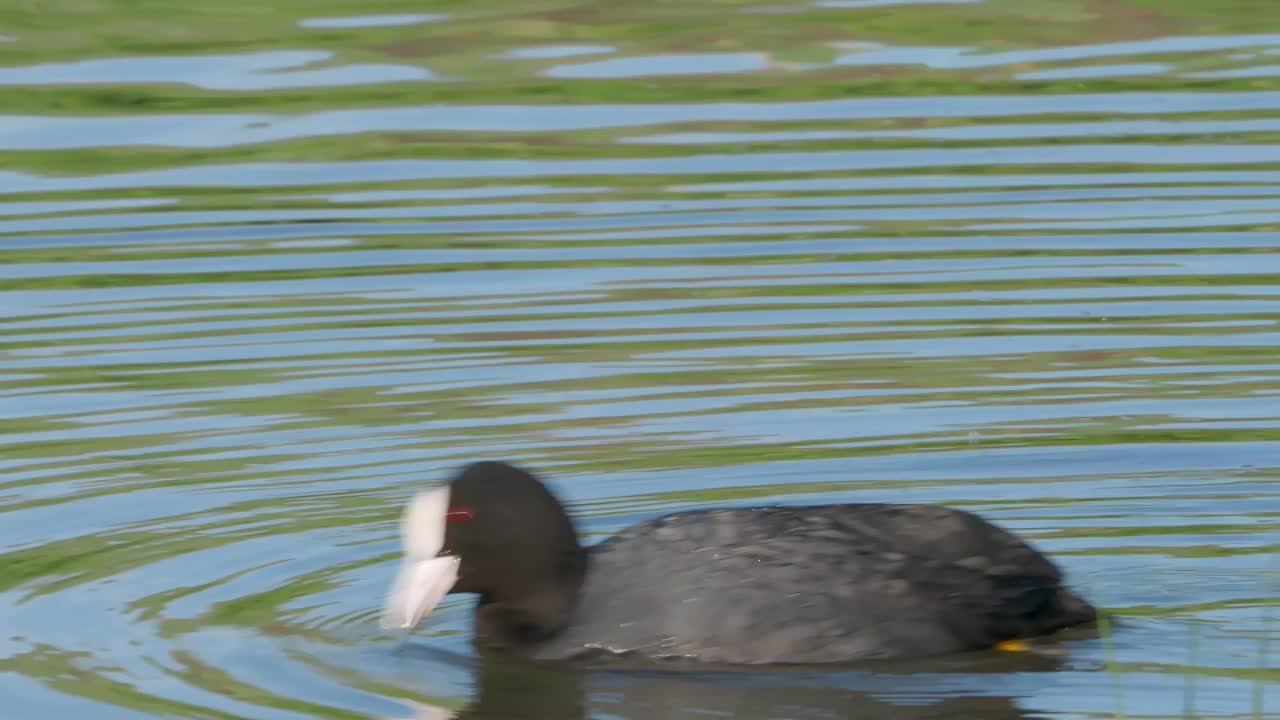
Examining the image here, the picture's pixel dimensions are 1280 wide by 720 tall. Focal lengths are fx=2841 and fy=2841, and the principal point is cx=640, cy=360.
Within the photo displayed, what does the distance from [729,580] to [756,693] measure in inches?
14.3

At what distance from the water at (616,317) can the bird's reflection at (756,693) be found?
2 cm

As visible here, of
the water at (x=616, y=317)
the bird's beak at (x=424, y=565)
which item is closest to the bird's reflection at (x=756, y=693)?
the water at (x=616, y=317)

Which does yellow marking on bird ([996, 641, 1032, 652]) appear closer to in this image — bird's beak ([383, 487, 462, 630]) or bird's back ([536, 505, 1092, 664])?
bird's back ([536, 505, 1092, 664])

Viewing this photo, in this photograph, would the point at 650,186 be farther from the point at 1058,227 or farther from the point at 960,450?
the point at 960,450

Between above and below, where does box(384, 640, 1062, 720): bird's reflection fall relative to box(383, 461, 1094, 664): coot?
below

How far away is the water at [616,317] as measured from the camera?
816 centimetres

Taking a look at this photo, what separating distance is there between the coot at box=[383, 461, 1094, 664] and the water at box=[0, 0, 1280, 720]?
0.35 ft

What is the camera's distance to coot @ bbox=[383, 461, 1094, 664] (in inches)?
311

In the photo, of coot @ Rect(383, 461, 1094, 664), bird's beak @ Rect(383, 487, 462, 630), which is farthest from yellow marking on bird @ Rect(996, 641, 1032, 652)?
bird's beak @ Rect(383, 487, 462, 630)

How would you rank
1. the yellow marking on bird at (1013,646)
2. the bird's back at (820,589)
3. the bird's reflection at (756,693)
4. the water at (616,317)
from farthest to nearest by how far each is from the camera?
the water at (616,317) → the yellow marking on bird at (1013,646) → the bird's back at (820,589) → the bird's reflection at (756,693)

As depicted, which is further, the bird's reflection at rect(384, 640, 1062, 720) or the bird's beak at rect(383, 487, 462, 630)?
the bird's beak at rect(383, 487, 462, 630)

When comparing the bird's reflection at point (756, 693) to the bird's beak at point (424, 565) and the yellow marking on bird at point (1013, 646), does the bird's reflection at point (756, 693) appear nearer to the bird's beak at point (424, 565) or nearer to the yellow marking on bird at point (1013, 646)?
the yellow marking on bird at point (1013, 646)

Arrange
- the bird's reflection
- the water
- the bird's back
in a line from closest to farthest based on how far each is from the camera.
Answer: the bird's reflection → the bird's back → the water

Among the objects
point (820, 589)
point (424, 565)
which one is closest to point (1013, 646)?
point (820, 589)
